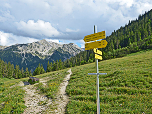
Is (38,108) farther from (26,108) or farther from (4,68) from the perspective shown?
(4,68)

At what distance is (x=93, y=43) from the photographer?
6.00 m

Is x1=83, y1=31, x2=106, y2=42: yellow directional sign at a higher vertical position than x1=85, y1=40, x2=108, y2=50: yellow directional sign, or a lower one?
higher

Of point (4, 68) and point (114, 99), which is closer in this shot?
point (114, 99)

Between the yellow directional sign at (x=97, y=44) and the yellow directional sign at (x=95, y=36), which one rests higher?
the yellow directional sign at (x=95, y=36)

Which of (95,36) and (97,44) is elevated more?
(95,36)

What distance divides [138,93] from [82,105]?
6221 millimetres

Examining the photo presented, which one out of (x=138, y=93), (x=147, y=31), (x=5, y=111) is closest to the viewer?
(x=5, y=111)

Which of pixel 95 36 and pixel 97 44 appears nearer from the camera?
pixel 97 44

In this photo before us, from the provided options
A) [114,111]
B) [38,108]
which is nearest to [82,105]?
[114,111]

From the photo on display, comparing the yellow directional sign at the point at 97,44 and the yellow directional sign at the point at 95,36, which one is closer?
the yellow directional sign at the point at 97,44

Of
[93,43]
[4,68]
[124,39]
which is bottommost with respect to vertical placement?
[4,68]

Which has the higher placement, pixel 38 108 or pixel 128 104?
pixel 128 104

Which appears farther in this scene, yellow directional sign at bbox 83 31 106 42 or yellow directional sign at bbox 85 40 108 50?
yellow directional sign at bbox 83 31 106 42

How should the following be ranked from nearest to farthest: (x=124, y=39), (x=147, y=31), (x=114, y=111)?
1. (x=114, y=111)
2. (x=147, y=31)
3. (x=124, y=39)
